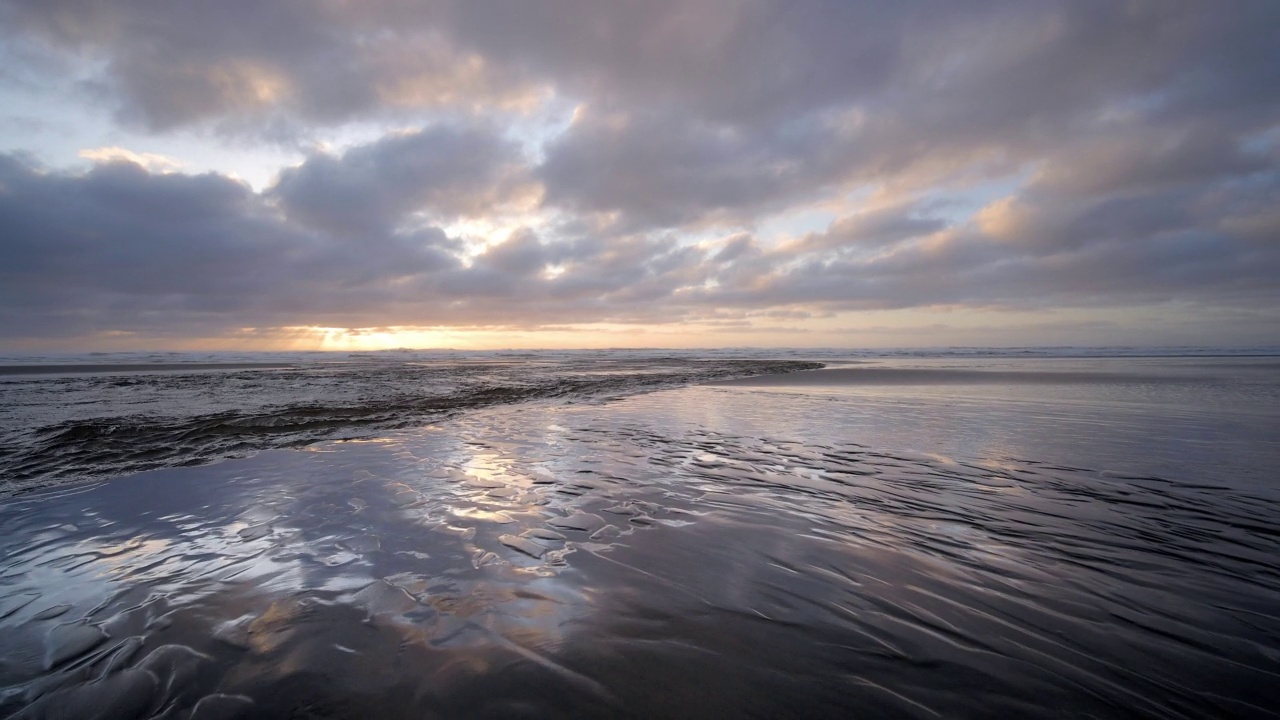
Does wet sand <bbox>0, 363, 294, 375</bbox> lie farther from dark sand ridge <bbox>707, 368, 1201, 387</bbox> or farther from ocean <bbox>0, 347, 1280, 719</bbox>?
dark sand ridge <bbox>707, 368, 1201, 387</bbox>

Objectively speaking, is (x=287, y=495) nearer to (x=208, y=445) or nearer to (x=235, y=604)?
(x=235, y=604)

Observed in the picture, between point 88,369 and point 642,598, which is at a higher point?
point 642,598

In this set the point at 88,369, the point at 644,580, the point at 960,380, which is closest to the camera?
the point at 644,580

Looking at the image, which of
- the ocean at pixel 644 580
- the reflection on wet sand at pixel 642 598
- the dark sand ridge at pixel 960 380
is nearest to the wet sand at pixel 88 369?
the ocean at pixel 644 580

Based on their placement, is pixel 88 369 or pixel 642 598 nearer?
pixel 642 598

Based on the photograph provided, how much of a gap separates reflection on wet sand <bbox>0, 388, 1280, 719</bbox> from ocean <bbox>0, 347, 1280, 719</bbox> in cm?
2

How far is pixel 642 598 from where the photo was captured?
3.49 metres

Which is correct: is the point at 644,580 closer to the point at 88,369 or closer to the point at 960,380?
the point at 960,380

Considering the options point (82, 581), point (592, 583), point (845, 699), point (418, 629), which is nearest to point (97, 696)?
point (418, 629)

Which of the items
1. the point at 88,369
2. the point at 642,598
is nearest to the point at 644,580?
the point at 642,598

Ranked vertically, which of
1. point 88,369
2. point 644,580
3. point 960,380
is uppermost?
point 960,380

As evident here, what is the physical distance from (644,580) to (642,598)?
28 cm

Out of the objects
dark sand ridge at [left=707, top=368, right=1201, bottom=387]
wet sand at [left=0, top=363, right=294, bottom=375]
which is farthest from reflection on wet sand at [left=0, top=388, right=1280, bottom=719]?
wet sand at [left=0, top=363, right=294, bottom=375]

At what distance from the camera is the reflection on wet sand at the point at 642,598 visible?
2.47 meters
